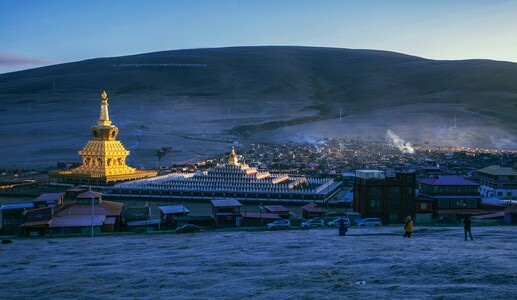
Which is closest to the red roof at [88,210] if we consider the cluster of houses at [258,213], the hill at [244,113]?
the cluster of houses at [258,213]

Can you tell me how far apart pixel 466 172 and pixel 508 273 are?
49.7 meters

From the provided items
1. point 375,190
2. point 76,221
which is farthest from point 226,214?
point 375,190

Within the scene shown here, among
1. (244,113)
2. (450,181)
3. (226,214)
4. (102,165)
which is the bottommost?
(226,214)

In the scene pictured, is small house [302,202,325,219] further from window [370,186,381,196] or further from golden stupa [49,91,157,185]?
golden stupa [49,91,157,185]

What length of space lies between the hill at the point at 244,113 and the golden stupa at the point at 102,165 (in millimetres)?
12125

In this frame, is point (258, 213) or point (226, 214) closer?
point (226, 214)

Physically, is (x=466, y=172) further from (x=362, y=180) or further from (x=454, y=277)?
(x=454, y=277)

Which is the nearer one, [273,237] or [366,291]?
[366,291]

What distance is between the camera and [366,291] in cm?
1116

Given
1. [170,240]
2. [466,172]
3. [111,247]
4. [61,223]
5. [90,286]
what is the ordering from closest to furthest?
1. [90,286]
2. [111,247]
3. [170,240]
4. [61,223]
5. [466,172]

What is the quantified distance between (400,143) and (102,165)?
52478mm

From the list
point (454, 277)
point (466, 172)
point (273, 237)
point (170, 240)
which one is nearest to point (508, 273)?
point (454, 277)

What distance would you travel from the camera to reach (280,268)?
45.4 feet

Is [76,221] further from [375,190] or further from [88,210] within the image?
[375,190]
